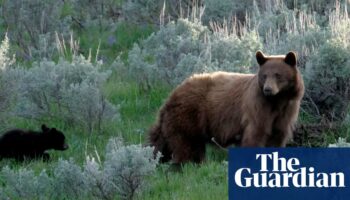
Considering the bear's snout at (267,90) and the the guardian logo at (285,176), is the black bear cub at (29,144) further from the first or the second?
the the guardian logo at (285,176)

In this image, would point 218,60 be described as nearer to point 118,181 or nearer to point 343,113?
point 343,113

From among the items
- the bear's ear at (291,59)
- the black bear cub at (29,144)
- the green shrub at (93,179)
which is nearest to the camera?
the green shrub at (93,179)

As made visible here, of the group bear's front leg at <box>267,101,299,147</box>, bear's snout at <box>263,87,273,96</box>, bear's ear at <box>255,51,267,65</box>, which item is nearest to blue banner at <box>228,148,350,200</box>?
bear's snout at <box>263,87,273,96</box>

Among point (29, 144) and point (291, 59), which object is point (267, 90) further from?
point (29, 144)

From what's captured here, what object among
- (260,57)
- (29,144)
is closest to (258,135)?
(260,57)

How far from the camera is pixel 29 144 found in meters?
12.0

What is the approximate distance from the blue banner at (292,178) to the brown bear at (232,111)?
104 centimetres

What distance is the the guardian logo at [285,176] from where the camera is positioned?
29.7 ft

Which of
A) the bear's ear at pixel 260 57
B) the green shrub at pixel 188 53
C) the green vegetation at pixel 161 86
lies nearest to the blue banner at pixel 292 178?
the green vegetation at pixel 161 86

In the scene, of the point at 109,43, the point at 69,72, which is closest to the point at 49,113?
the point at 69,72

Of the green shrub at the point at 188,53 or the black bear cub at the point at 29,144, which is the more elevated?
the green shrub at the point at 188,53

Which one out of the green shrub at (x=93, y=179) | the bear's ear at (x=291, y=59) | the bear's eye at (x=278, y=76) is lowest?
the green shrub at (x=93, y=179)

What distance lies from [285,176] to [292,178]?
2.6 inches

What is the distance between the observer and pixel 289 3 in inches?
701
